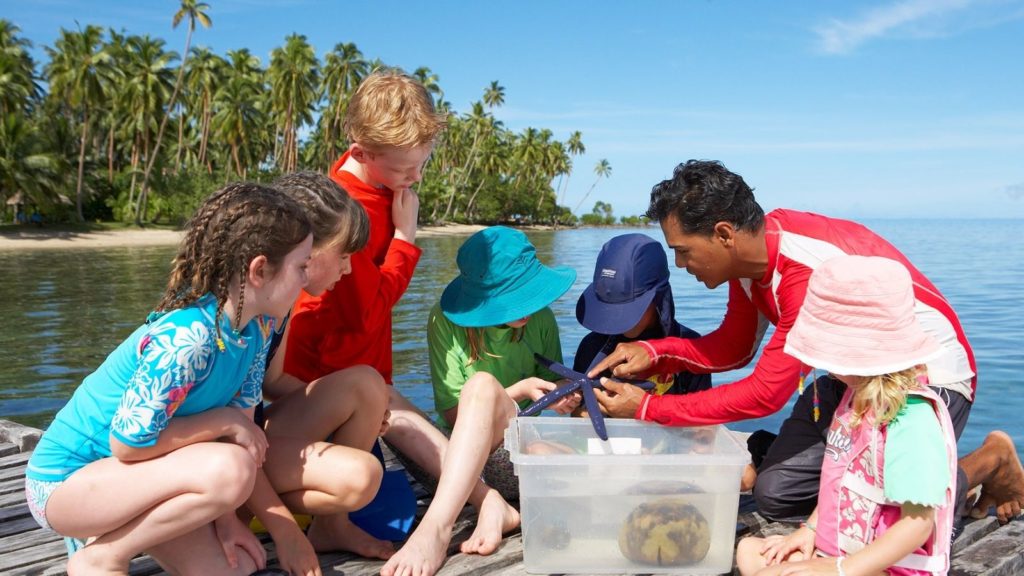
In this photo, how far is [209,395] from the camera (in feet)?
7.66

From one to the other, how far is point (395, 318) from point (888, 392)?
1333 cm

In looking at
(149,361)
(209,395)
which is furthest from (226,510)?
(149,361)

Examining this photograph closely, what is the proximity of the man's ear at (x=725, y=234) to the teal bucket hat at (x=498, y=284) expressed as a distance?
0.67 m

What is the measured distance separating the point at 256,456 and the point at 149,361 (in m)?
0.42

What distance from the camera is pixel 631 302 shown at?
3.44 m

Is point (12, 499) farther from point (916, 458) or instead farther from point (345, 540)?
point (916, 458)

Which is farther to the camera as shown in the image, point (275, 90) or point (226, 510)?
point (275, 90)

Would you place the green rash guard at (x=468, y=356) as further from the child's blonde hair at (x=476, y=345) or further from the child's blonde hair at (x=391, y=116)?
the child's blonde hair at (x=391, y=116)

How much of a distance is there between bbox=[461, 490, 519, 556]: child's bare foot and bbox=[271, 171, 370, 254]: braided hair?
1008 mm

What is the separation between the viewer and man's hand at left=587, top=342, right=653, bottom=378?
317 cm

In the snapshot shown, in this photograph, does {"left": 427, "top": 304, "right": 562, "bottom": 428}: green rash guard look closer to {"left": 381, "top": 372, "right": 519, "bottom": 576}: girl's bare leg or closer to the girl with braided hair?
{"left": 381, "top": 372, "right": 519, "bottom": 576}: girl's bare leg

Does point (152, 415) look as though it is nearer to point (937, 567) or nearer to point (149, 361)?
point (149, 361)

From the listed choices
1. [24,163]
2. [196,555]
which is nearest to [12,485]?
[196,555]

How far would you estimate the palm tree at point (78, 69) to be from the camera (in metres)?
40.7
